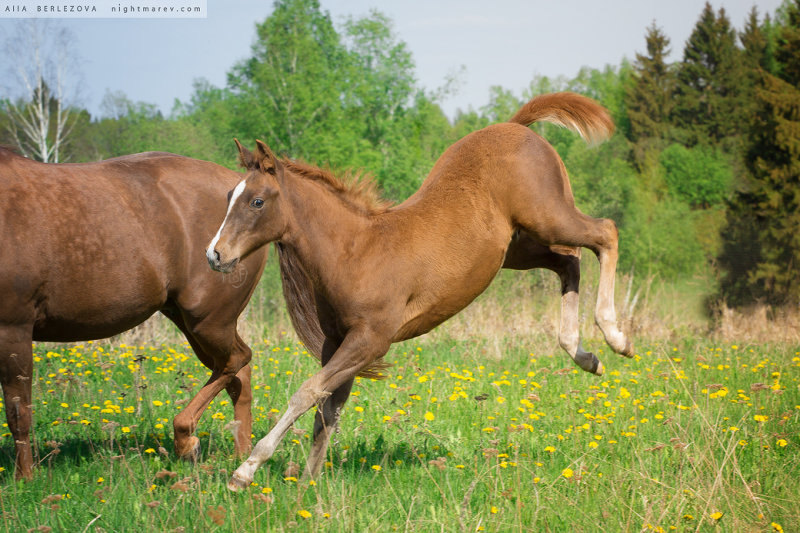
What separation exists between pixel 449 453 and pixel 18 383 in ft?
9.24

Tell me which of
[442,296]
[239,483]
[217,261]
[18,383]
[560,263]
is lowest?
[239,483]

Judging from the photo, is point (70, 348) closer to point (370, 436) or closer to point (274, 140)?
point (370, 436)

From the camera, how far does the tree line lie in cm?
2438

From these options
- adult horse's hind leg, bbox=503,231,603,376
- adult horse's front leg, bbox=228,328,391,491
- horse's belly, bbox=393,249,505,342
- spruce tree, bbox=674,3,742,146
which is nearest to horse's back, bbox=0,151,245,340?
adult horse's front leg, bbox=228,328,391,491

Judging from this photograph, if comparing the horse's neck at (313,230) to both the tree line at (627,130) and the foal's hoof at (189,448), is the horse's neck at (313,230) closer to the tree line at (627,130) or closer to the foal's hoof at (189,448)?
the foal's hoof at (189,448)

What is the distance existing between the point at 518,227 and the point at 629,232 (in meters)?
31.9

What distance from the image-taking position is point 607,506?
12.6ft

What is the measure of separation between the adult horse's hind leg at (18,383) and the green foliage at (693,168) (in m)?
48.1

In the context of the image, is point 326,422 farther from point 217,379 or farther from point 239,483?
point 217,379

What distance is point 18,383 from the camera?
15.0 feet

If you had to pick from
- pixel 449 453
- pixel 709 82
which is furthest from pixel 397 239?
pixel 709 82

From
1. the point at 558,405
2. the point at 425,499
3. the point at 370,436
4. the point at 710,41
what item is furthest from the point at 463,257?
the point at 710,41

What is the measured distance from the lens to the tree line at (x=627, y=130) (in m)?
24.4

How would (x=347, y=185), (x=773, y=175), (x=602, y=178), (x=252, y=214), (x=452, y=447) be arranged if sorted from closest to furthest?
(x=252, y=214) < (x=347, y=185) < (x=452, y=447) < (x=773, y=175) < (x=602, y=178)
